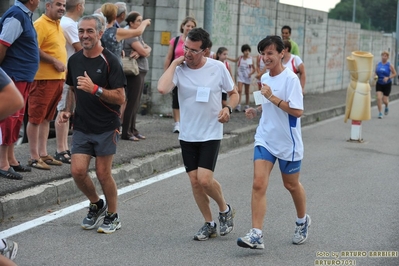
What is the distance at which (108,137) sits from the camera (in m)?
7.13

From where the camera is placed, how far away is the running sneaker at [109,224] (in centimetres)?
714

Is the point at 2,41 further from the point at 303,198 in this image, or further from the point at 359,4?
the point at 359,4

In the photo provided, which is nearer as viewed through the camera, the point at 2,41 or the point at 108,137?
the point at 108,137

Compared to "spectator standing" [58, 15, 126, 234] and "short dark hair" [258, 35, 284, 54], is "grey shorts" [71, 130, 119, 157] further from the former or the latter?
"short dark hair" [258, 35, 284, 54]

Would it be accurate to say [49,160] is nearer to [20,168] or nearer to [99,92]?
[20,168]

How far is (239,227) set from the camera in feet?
24.6

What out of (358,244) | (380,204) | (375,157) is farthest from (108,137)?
(375,157)

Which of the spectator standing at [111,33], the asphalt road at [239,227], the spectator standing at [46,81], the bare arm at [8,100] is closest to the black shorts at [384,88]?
the asphalt road at [239,227]

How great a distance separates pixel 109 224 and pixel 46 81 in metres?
2.53

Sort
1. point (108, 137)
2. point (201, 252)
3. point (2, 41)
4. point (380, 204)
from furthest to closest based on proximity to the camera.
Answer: point (380, 204), point (2, 41), point (108, 137), point (201, 252)

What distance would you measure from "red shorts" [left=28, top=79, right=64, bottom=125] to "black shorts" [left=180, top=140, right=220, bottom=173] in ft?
8.43

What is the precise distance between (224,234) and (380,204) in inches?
90.9

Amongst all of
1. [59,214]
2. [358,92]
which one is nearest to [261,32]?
[358,92]

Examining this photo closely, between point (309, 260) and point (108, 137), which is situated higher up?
point (108, 137)
